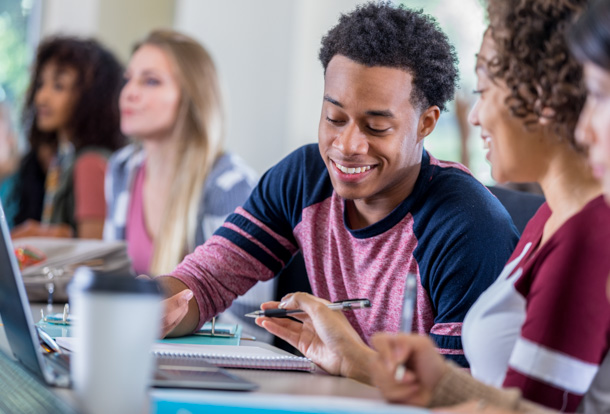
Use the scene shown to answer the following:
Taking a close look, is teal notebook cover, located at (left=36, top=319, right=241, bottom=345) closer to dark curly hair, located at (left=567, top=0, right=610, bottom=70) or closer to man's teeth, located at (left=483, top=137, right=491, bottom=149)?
man's teeth, located at (left=483, top=137, right=491, bottom=149)

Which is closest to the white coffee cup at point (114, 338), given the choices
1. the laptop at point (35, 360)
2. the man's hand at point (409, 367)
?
the laptop at point (35, 360)

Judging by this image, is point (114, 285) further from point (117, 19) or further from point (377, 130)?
point (117, 19)

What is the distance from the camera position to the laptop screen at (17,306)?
84 cm

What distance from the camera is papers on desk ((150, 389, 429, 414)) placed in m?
0.72

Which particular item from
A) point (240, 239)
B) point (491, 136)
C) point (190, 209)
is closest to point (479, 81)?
point (491, 136)

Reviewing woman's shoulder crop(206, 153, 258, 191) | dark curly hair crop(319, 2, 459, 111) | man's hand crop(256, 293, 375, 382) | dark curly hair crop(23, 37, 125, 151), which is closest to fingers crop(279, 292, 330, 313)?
man's hand crop(256, 293, 375, 382)

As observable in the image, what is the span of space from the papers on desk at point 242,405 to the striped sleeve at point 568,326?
0.71 feet

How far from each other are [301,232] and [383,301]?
218 mm

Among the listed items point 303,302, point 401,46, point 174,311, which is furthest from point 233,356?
point 401,46

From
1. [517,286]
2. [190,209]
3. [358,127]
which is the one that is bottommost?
[190,209]

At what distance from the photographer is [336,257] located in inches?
58.2

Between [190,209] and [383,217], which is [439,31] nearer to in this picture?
[383,217]

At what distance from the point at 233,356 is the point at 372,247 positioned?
381 millimetres

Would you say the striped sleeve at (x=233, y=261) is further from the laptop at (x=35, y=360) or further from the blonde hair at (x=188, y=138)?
the blonde hair at (x=188, y=138)
